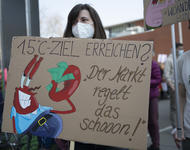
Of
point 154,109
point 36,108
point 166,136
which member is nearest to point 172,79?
point 166,136

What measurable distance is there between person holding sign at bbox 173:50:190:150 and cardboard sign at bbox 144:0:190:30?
265mm

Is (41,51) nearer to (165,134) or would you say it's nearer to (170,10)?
(170,10)

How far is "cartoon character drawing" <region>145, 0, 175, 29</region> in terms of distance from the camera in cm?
162

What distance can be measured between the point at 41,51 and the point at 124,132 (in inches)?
28.4

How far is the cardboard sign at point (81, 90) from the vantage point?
130 cm

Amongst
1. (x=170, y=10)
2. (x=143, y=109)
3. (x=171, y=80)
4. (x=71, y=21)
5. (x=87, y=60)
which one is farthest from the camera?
(x=171, y=80)

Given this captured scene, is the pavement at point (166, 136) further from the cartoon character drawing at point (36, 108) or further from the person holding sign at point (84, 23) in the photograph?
the cartoon character drawing at point (36, 108)

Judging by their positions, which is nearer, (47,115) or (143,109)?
(143,109)

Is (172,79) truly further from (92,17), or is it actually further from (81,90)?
(81,90)

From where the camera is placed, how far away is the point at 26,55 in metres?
1.45

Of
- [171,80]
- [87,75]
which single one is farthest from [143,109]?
[171,80]

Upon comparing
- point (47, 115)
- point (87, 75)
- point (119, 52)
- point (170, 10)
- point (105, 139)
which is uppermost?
point (170, 10)

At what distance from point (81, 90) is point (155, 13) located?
2.73ft

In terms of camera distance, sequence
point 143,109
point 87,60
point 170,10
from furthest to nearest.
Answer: point 170,10, point 87,60, point 143,109
